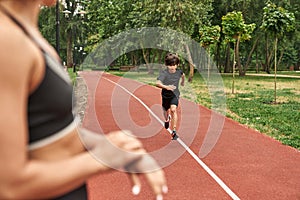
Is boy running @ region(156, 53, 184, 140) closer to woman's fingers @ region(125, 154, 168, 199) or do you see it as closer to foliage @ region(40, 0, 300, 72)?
woman's fingers @ region(125, 154, 168, 199)

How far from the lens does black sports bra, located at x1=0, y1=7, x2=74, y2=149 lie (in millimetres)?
1041

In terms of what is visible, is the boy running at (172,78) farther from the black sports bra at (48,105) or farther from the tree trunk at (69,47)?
the tree trunk at (69,47)

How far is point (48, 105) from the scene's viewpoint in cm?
107

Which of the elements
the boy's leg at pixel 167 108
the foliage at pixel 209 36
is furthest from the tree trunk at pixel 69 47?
the boy's leg at pixel 167 108

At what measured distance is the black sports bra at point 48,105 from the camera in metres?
1.04

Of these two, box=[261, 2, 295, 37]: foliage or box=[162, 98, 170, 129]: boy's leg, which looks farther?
box=[261, 2, 295, 37]: foliage

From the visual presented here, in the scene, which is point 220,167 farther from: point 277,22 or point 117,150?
point 277,22

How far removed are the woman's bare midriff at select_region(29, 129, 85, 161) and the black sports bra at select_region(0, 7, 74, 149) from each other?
14mm

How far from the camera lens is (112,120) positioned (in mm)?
13609

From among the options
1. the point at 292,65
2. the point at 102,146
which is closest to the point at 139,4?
the point at 102,146

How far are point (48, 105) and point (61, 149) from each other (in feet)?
0.43

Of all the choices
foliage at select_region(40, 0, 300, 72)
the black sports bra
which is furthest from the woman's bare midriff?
foliage at select_region(40, 0, 300, 72)

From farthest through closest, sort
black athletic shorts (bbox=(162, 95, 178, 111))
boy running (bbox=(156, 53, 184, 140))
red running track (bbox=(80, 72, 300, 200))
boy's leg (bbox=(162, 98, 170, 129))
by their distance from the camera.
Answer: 1. boy's leg (bbox=(162, 98, 170, 129))
2. black athletic shorts (bbox=(162, 95, 178, 111))
3. boy running (bbox=(156, 53, 184, 140))
4. red running track (bbox=(80, 72, 300, 200))

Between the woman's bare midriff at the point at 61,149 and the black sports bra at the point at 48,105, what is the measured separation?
14 millimetres
